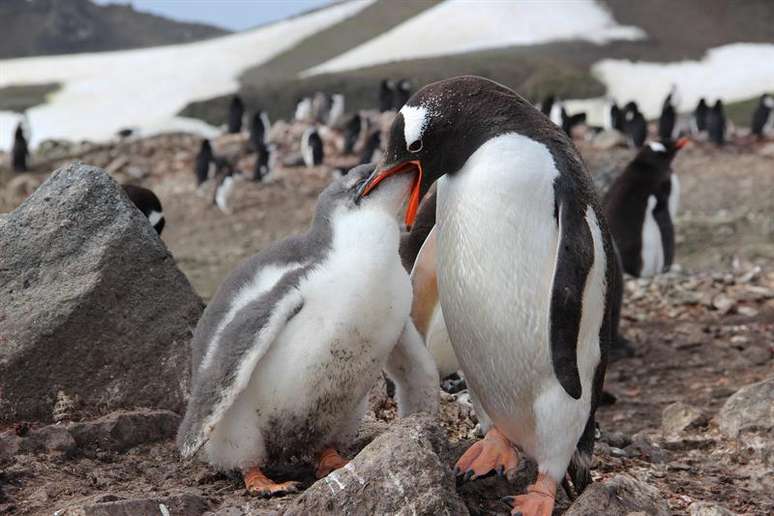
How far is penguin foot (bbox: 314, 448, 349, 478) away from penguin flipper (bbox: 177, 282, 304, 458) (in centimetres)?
39

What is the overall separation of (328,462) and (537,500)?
26.4 inches

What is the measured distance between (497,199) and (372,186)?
38 cm

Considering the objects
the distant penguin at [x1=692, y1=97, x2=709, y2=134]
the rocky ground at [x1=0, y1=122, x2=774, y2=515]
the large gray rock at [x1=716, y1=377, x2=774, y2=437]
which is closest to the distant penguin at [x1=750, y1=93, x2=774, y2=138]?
the distant penguin at [x1=692, y1=97, x2=709, y2=134]

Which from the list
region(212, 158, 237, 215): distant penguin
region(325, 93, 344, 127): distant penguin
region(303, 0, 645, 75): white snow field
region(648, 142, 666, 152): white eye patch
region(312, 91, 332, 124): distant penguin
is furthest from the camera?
region(303, 0, 645, 75): white snow field

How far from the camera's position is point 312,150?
49.4 ft

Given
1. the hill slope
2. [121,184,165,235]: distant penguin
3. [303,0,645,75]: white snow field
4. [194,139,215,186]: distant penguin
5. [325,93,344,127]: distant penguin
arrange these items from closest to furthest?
1. [121,184,165,235]: distant penguin
2. [194,139,215,186]: distant penguin
3. [325,93,344,127]: distant penguin
4. [303,0,645,75]: white snow field
5. the hill slope

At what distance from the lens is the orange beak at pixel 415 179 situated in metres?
2.92

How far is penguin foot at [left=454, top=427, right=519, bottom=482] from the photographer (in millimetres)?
2850

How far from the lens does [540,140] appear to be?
2889mm

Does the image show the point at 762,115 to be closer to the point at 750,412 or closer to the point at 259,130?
the point at 259,130

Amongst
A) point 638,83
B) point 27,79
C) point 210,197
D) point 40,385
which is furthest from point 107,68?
point 40,385

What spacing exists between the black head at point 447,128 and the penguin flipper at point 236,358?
0.45 meters

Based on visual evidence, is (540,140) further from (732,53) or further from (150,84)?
(150,84)

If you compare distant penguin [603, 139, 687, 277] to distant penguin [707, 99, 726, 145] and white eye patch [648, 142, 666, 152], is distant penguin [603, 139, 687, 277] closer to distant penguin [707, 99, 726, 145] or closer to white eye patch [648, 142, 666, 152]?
white eye patch [648, 142, 666, 152]
